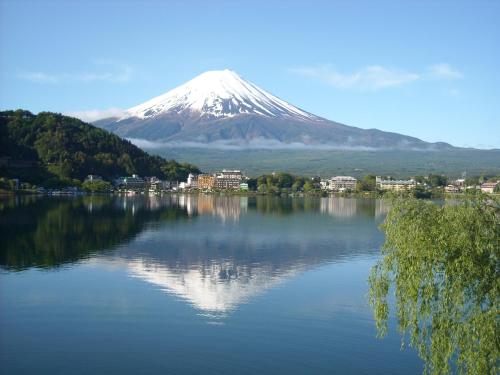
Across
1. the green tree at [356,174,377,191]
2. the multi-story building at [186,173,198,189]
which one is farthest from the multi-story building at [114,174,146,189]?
the green tree at [356,174,377,191]

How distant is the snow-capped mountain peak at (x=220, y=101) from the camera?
158 metres

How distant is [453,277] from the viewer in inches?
243

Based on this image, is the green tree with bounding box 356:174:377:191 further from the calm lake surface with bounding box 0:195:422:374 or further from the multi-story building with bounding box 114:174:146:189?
the calm lake surface with bounding box 0:195:422:374

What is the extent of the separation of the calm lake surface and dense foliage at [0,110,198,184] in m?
39.6

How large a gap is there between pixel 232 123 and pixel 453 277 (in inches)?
5724

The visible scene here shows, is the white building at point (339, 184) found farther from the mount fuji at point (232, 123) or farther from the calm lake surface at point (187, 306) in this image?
the mount fuji at point (232, 123)

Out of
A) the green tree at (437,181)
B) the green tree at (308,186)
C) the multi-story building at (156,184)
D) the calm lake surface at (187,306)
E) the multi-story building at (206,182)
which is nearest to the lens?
the calm lake surface at (187,306)

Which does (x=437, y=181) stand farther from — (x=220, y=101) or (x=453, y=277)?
(x=220, y=101)

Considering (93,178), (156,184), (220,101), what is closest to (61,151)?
(93,178)

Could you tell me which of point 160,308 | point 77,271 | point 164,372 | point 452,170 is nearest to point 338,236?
point 77,271

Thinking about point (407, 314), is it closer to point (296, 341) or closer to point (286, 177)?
point (296, 341)

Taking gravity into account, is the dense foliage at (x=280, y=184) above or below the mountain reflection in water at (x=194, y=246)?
above

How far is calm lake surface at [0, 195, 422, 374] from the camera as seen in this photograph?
8.35 meters

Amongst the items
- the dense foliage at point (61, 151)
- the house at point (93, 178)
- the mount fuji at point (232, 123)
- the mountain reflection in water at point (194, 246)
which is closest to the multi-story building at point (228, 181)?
the dense foliage at point (61, 151)
